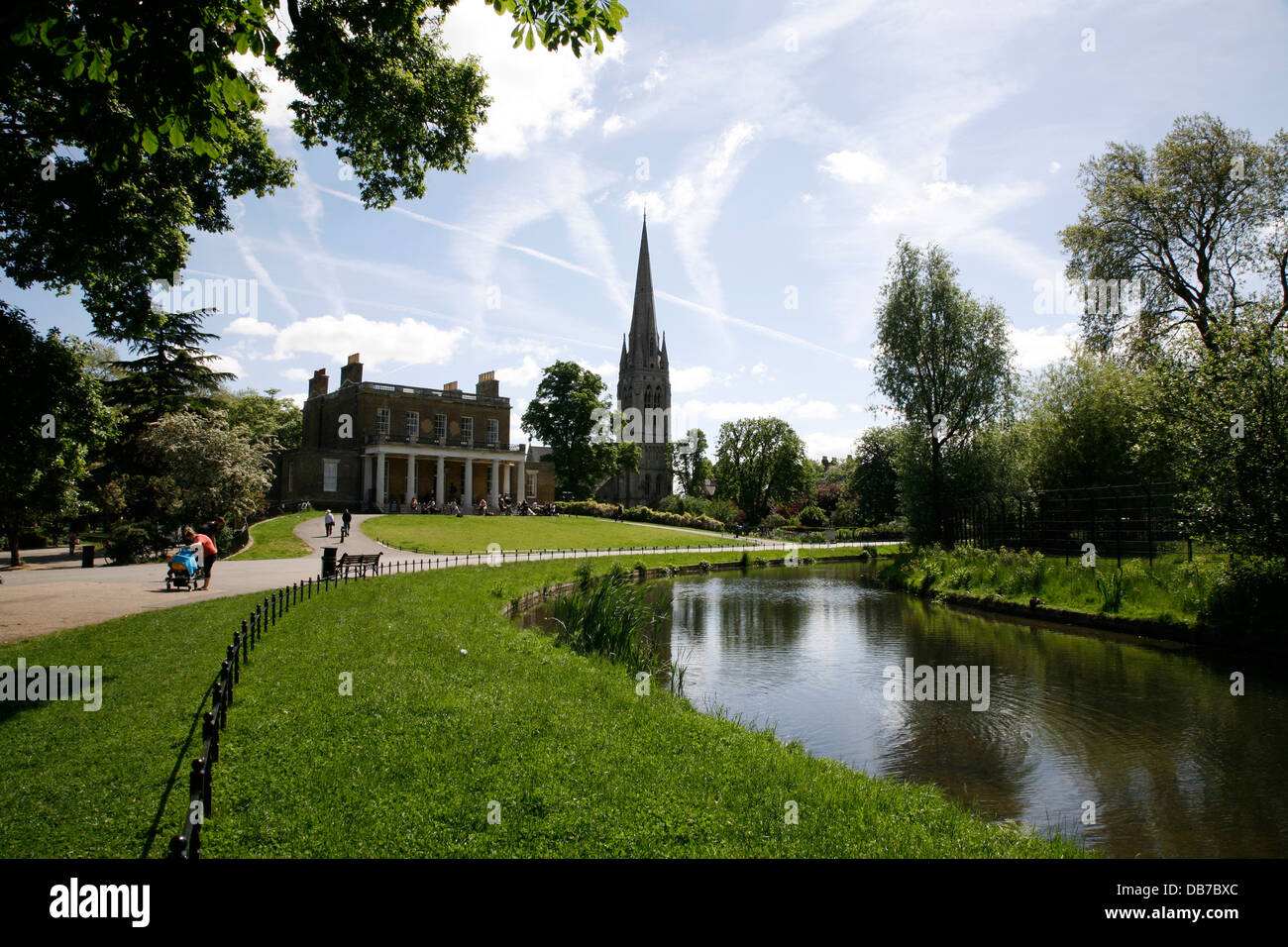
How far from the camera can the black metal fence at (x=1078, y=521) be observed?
20766mm

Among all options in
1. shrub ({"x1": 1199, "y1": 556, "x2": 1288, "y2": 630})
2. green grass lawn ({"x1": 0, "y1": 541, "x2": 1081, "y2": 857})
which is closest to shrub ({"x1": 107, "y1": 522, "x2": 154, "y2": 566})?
green grass lawn ({"x1": 0, "y1": 541, "x2": 1081, "y2": 857})

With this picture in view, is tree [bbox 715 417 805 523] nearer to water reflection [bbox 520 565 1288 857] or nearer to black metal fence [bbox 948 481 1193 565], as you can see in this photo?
black metal fence [bbox 948 481 1193 565]

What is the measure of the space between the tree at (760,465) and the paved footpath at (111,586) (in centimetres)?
4425

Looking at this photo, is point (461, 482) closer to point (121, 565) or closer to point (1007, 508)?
point (121, 565)

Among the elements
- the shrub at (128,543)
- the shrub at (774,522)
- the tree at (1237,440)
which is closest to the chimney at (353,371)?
the shrub at (128,543)

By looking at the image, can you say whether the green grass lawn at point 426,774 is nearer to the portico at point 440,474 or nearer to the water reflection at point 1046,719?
the water reflection at point 1046,719

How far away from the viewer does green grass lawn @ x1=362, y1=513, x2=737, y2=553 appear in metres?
33.1

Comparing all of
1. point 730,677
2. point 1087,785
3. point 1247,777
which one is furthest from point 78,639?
point 1247,777

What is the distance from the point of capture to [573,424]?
5862 cm

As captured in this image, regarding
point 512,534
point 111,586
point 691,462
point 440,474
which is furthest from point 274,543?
point 691,462

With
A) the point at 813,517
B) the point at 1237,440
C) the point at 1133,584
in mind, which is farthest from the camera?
the point at 813,517

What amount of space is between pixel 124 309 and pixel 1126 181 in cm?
3109

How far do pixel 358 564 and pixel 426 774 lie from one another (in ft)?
51.7

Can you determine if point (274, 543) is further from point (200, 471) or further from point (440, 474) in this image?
point (440, 474)
